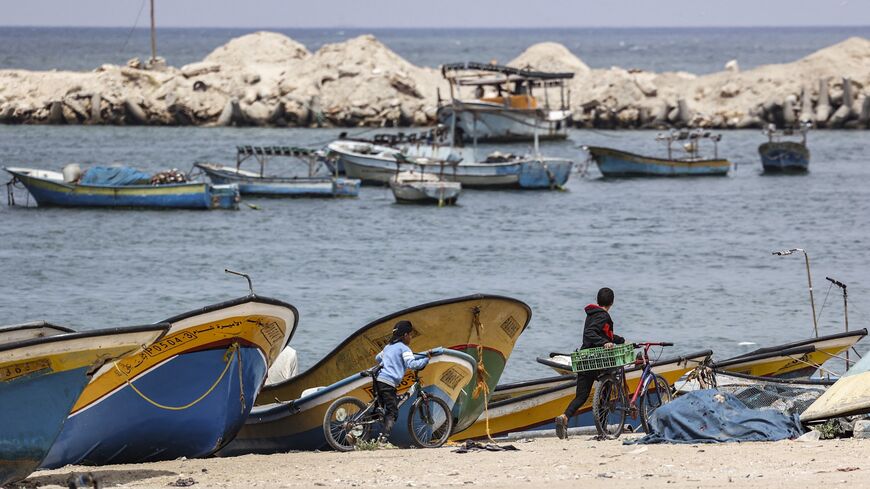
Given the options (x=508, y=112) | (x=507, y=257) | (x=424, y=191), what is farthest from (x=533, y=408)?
(x=508, y=112)

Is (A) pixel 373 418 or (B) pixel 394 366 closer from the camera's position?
(B) pixel 394 366

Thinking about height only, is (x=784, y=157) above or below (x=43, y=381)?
below

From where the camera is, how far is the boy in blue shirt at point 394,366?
1340 centimetres

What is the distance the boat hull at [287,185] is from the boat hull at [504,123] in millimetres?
14811

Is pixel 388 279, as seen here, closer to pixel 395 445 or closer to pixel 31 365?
pixel 395 445

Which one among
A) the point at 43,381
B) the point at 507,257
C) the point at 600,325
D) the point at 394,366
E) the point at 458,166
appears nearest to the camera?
the point at 43,381

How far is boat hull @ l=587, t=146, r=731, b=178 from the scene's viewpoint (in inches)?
2153

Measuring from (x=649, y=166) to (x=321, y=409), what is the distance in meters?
42.1

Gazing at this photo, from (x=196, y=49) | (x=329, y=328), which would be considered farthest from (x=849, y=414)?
(x=196, y=49)

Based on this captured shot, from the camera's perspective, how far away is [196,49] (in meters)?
188

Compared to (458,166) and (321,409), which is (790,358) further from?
(458,166)

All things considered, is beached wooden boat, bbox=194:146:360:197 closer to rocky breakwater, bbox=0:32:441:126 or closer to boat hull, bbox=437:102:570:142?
boat hull, bbox=437:102:570:142

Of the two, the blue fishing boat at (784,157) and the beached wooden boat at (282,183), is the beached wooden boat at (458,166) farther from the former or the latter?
the blue fishing boat at (784,157)

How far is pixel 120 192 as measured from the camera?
142ft
